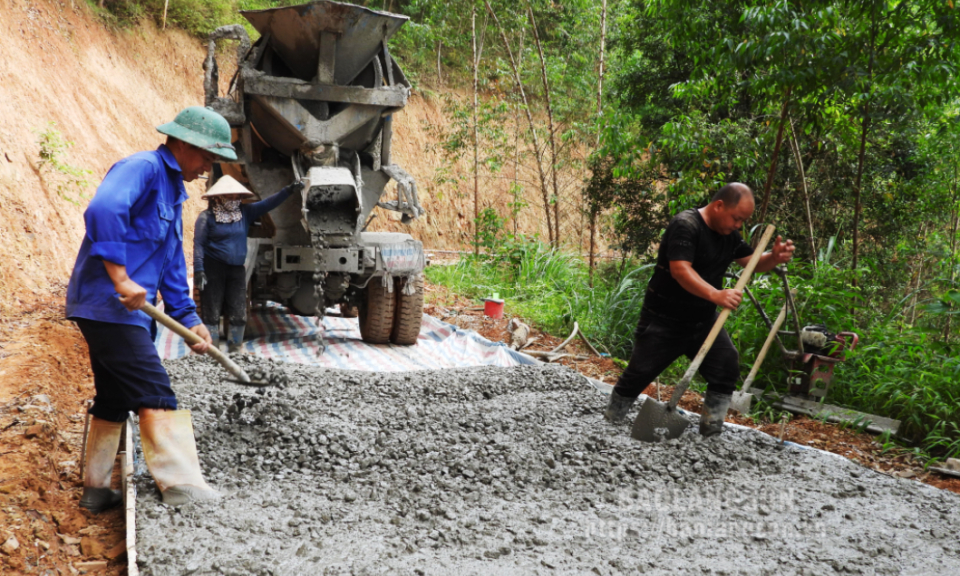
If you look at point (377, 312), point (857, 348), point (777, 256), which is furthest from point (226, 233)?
point (857, 348)

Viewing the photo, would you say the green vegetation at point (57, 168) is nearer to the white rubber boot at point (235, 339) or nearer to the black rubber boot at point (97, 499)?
the white rubber boot at point (235, 339)

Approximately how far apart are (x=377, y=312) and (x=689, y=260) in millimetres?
3247

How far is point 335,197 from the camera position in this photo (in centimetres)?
551

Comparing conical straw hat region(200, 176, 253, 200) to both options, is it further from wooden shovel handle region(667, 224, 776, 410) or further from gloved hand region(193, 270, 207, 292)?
wooden shovel handle region(667, 224, 776, 410)

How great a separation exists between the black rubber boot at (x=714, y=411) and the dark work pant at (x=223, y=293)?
3.62m

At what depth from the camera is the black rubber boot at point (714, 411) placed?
3.75m

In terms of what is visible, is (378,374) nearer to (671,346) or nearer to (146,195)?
(671,346)

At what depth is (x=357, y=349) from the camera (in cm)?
598

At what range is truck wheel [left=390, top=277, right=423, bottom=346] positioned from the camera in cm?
608

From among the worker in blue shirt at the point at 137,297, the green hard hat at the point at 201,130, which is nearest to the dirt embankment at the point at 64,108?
the worker in blue shirt at the point at 137,297

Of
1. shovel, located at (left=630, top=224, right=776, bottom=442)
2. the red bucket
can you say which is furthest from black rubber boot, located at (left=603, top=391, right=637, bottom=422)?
the red bucket

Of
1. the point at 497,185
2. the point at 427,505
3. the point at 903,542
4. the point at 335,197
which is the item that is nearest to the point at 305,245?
the point at 335,197

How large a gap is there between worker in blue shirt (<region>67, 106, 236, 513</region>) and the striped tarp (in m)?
2.72

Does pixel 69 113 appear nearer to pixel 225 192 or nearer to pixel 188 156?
pixel 225 192
